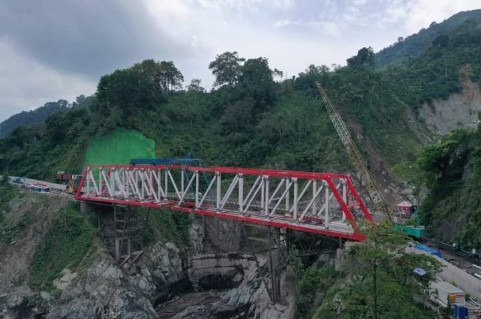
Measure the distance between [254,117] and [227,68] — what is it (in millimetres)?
12993

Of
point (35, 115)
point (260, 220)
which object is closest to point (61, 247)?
point (260, 220)

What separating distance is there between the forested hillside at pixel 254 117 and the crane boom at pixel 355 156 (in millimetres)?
1028

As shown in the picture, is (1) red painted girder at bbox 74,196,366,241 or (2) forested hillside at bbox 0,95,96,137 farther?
(2) forested hillside at bbox 0,95,96,137

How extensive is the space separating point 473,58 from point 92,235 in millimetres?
76493

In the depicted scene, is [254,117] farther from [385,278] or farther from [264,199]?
[385,278]

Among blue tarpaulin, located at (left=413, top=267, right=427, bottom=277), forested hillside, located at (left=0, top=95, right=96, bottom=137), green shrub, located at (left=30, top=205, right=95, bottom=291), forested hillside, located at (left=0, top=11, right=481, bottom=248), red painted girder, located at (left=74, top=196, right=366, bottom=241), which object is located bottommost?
green shrub, located at (left=30, top=205, right=95, bottom=291)

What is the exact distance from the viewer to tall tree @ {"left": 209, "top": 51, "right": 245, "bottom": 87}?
76.2m

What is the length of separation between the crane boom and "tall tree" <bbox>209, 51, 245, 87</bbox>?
1979cm

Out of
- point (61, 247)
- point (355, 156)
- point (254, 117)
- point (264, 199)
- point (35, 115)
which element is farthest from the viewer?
point (35, 115)

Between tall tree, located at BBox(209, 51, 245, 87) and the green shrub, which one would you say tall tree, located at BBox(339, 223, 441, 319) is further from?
tall tree, located at BBox(209, 51, 245, 87)

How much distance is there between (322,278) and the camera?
91.9 feet

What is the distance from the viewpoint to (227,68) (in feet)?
251

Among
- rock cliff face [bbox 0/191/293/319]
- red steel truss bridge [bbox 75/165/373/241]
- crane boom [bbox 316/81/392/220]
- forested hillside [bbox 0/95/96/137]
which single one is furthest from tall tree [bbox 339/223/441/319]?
forested hillside [bbox 0/95/96/137]

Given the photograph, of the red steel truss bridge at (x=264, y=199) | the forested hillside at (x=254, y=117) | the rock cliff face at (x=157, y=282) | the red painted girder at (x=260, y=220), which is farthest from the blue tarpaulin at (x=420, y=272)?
the forested hillside at (x=254, y=117)
